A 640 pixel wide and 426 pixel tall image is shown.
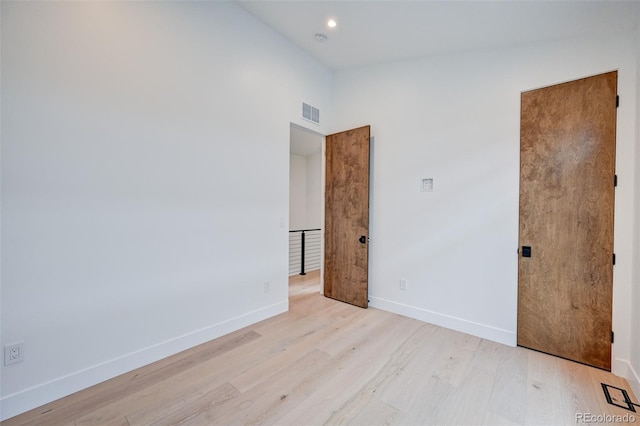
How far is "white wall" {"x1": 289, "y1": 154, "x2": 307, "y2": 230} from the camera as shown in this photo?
25.7ft

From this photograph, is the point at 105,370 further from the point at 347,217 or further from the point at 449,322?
the point at 449,322

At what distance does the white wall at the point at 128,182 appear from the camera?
68.1 inches

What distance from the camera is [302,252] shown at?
5.54 meters

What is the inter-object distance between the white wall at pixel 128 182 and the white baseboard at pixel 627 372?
314 centimetres

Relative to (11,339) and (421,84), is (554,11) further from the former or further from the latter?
(11,339)

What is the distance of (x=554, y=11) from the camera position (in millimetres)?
2166

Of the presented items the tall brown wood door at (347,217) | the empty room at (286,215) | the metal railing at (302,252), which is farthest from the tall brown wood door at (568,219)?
the metal railing at (302,252)

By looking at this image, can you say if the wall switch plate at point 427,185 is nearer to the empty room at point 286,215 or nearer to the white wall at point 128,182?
the empty room at point 286,215

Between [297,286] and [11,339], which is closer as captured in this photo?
[11,339]

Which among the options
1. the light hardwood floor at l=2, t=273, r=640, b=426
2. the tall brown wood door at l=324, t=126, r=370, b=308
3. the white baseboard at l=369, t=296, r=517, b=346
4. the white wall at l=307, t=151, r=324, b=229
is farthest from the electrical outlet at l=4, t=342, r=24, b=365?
the white wall at l=307, t=151, r=324, b=229

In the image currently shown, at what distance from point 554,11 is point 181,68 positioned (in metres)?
3.16

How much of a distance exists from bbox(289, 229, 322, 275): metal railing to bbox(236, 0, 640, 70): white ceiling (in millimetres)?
3115

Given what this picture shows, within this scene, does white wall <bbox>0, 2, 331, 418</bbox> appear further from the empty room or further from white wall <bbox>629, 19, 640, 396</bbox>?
white wall <bbox>629, 19, 640, 396</bbox>

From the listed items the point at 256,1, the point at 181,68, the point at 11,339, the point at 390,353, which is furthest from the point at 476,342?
the point at 256,1
